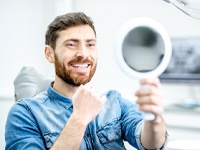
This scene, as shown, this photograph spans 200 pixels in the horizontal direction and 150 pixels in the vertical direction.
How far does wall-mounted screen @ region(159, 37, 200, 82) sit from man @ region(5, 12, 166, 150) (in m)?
1.10

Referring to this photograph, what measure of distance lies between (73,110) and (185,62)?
1466mm

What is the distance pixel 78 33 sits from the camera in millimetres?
1329

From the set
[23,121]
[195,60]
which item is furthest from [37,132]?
[195,60]

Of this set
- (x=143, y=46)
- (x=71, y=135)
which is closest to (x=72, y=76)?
(x=71, y=135)

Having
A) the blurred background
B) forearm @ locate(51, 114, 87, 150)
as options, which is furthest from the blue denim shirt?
the blurred background

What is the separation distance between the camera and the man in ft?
3.70

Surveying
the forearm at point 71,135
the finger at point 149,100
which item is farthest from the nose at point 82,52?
the finger at point 149,100

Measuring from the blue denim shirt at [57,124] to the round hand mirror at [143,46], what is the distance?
0.49m

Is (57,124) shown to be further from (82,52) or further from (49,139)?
(82,52)

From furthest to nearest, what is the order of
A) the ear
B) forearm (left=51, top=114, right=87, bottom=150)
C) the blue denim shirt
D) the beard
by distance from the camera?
the ear < the beard < the blue denim shirt < forearm (left=51, top=114, right=87, bottom=150)

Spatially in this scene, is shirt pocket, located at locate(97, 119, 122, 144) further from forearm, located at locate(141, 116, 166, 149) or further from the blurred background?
the blurred background

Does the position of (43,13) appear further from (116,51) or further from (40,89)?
(116,51)

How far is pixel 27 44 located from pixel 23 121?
6.23 ft

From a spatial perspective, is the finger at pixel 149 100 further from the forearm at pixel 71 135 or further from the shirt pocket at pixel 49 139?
the shirt pocket at pixel 49 139
